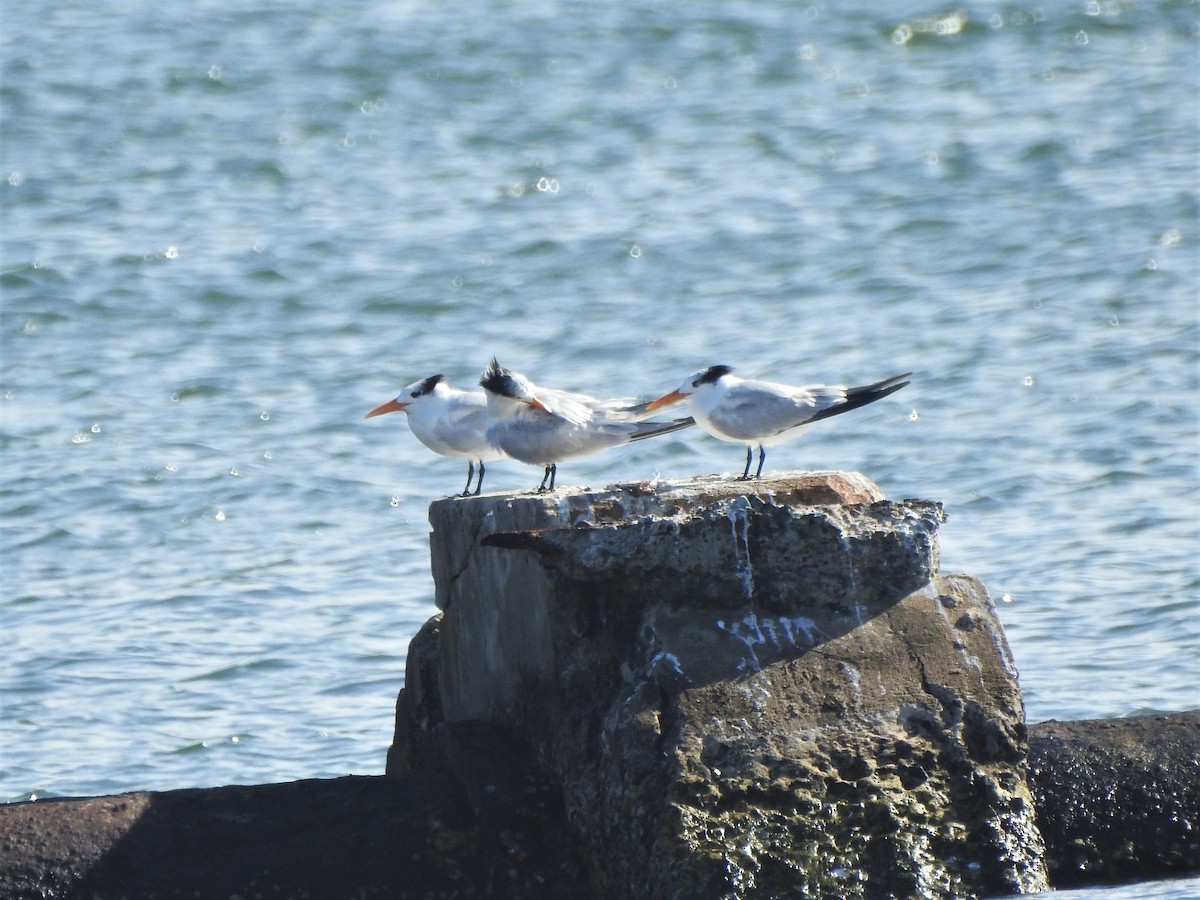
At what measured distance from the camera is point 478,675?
228 inches

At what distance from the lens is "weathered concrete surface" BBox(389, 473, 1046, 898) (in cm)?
495

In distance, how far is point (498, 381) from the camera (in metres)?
6.38

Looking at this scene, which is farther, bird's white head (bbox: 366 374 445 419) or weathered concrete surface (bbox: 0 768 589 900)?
bird's white head (bbox: 366 374 445 419)

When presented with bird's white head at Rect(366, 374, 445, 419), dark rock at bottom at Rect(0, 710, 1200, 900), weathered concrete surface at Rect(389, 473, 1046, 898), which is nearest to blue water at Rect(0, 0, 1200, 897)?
bird's white head at Rect(366, 374, 445, 419)

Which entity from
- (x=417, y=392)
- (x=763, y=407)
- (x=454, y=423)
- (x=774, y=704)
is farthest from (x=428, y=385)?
(x=774, y=704)

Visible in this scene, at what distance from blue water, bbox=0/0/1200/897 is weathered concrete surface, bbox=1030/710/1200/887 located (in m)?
2.65

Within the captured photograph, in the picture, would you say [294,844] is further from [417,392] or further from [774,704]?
[417,392]

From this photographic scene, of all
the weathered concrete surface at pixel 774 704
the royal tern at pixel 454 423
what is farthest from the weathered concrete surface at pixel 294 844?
the royal tern at pixel 454 423

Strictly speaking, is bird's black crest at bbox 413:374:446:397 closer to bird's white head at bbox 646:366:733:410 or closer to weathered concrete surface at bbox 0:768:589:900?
bird's white head at bbox 646:366:733:410

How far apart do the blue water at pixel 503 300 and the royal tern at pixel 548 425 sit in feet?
7.23

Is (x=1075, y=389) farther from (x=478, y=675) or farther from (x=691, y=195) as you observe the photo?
(x=478, y=675)

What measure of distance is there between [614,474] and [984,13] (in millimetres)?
11937

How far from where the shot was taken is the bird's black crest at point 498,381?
20.8ft

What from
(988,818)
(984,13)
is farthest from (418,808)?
(984,13)
